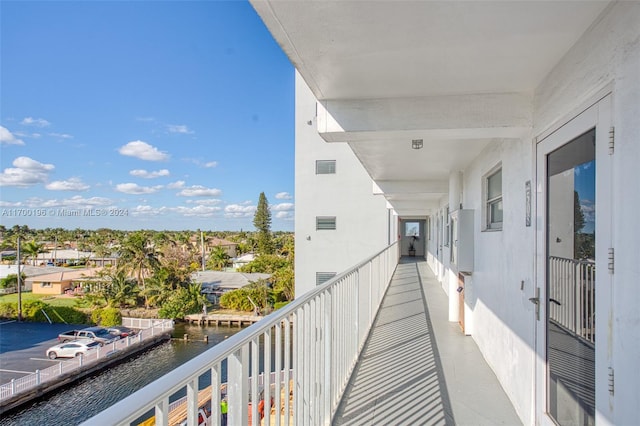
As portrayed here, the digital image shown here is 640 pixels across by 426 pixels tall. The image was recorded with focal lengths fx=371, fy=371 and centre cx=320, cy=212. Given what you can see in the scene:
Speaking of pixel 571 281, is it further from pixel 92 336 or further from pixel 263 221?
pixel 263 221

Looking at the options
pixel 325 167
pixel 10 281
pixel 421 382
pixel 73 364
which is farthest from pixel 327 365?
pixel 10 281

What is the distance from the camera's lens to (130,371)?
18188 mm

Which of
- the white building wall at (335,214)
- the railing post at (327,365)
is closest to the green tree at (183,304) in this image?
the white building wall at (335,214)

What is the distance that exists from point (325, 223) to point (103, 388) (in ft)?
38.7

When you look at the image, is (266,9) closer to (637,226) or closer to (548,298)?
(637,226)

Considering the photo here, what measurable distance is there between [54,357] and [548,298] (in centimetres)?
2336

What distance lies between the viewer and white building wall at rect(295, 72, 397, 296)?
1593cm

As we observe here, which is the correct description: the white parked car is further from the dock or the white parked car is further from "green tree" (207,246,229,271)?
"green tree" (207,246,229,271)

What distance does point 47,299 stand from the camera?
32.2 meters

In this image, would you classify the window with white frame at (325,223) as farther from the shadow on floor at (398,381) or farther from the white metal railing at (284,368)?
the white metal railing at (284,368)

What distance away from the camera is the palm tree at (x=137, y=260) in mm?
30250

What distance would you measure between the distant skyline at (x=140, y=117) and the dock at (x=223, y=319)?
8.61 m

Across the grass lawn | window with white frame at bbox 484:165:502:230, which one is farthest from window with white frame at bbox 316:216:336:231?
the grass lawn

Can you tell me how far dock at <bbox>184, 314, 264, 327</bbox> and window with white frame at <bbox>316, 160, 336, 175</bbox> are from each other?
519 inches
